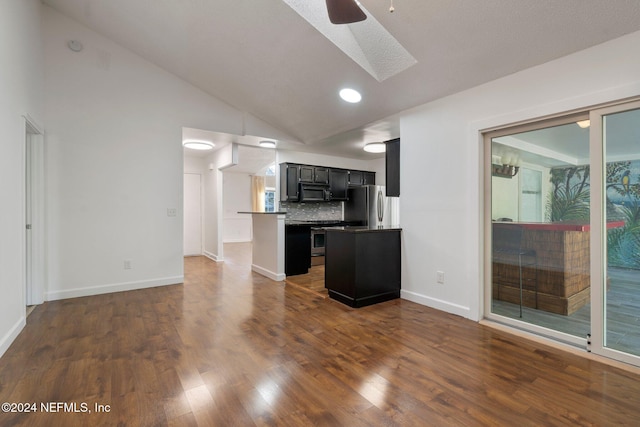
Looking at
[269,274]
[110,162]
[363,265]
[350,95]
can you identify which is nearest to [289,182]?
[269,274]

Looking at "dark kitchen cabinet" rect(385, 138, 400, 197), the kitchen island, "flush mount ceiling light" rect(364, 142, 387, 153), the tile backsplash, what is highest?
"flush mount ceiling light" rect(364, 142, 387, 153)

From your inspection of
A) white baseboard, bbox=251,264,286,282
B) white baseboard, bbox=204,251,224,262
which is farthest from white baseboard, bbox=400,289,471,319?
white baseboard, bbox=204,251,224,262

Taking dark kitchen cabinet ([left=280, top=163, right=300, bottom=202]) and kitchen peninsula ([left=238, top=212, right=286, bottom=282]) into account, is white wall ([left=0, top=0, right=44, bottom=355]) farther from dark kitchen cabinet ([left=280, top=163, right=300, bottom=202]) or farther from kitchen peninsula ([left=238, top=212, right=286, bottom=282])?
dark kitchen cabinet ([left=280, top=163, right=300, bottom=202])

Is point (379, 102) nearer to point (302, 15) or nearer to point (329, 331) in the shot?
point (302, 15)

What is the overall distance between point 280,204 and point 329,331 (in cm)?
407

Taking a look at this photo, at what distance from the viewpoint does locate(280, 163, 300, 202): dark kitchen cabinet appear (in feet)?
19.9

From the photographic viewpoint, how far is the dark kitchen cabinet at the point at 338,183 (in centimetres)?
672

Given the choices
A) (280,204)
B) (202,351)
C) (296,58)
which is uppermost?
(296,58)

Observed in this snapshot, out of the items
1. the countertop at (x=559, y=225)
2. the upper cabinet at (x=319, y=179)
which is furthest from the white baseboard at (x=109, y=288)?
the countertop at (x=559, y=225)

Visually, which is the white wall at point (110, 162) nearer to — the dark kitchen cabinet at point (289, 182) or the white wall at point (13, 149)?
the white wall at point (13, 149)

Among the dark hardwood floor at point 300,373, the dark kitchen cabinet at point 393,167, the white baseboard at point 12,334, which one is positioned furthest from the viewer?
the dark kitchen cabinet at point 393,167

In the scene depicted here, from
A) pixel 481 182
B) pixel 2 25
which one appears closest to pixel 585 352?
pixel 481 182

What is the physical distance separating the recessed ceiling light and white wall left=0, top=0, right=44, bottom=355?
309 cm

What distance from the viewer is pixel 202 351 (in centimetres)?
230
